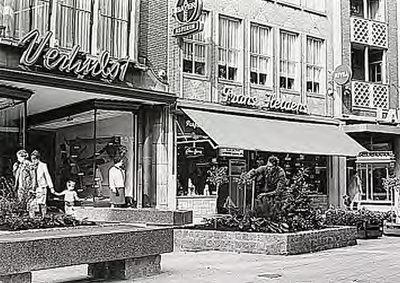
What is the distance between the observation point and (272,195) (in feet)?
51.3

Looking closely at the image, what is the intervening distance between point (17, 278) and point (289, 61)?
1829 centimetres

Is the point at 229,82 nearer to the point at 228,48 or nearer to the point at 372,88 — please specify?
the point at 228,48

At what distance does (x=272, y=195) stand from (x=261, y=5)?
1080cm

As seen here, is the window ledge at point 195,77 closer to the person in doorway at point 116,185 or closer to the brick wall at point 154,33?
the brick wall at point 154,33

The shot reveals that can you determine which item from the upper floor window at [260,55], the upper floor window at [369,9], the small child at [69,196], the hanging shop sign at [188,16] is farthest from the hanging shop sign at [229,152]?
the upper floor window at [369,9]

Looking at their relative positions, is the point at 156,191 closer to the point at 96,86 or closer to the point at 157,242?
the point at 96,86

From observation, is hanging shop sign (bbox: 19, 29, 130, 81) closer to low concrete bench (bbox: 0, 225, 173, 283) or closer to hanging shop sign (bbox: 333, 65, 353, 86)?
low concrete bench (bbox: 0, 225, 173, 283)

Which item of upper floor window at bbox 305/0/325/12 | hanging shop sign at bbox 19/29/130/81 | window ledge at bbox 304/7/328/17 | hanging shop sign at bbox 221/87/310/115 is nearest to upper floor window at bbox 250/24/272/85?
hanging shop sign at bbox 221/87/310/115

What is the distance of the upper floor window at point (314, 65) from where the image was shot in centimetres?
2600

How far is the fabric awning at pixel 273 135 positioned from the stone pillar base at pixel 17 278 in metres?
11.1

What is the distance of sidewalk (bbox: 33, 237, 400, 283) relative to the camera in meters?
11.0

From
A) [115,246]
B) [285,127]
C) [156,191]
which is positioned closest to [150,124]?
[156,191]

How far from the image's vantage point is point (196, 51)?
22109 mm

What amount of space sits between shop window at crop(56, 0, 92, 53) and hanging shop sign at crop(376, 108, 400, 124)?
14051mm
